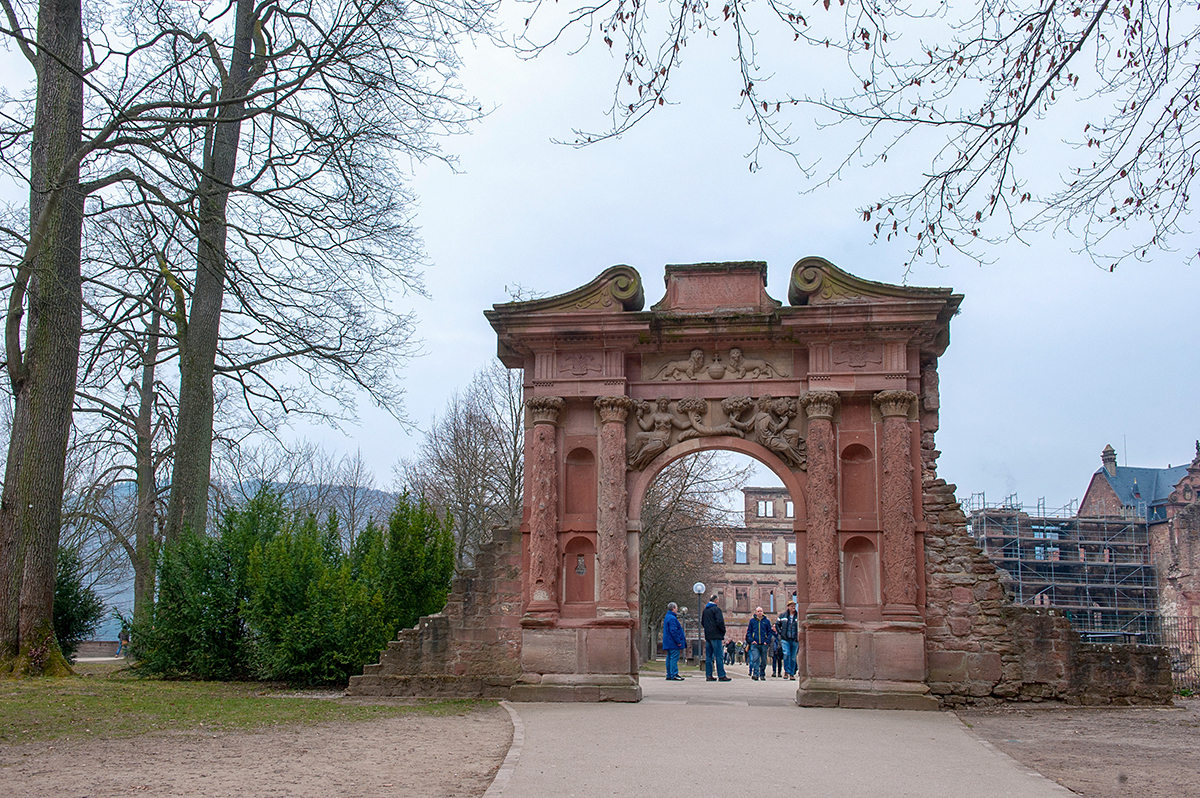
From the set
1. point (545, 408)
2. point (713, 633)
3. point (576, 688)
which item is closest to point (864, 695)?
point (576, 688)

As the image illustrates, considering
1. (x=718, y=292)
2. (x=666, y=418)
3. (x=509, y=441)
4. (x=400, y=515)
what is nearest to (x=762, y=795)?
(x=666, y=418)

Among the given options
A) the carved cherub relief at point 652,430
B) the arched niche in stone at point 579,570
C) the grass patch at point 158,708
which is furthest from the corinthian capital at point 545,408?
the grass patch at point 158,708

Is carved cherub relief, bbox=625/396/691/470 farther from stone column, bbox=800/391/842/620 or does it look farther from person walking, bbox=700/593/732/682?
person walking, bbox=700/593/732/682

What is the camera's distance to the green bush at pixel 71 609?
16.6 m

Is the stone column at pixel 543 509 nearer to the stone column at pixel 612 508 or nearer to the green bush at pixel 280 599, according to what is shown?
the stone column at pixel 612 508

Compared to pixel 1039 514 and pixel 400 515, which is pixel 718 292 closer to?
pixel 400 515

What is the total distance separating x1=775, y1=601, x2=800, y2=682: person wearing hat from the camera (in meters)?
19.4

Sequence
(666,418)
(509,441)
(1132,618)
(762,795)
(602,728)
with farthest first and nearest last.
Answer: (1132,618) → (509,441) → (666,418) → (602,728) → (762,795)

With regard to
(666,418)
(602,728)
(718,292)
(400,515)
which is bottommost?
(602,728)

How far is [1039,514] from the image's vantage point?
4869 centimetres

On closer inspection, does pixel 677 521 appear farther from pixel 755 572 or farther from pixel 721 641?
pixel 755 572

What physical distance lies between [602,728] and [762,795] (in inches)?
142

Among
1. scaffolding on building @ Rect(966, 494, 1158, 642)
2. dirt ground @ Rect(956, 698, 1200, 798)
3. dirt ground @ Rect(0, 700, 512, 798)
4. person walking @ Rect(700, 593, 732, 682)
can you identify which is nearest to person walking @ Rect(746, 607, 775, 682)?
person walking @ Rect(700, 593, 732, 682)

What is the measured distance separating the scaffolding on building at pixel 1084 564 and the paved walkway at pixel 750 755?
33.8m
